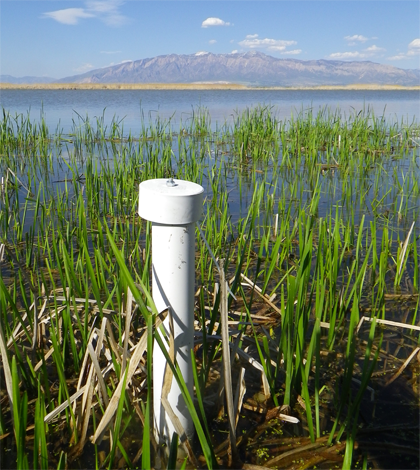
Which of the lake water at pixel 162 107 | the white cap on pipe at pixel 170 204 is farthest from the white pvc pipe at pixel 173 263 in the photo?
the lake water at pixel 162 107

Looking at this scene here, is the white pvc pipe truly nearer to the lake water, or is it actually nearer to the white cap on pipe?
the white cap on pipe

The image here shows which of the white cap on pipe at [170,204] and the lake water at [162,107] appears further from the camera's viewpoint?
the lake water at [162,107]

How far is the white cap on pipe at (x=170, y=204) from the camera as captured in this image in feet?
4.86

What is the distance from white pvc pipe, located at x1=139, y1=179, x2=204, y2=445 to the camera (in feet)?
4.93

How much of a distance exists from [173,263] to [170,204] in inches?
7.8

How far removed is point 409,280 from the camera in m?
3.40

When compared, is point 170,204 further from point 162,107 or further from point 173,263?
point 162,107

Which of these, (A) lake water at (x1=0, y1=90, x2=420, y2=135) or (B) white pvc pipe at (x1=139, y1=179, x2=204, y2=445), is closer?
(B) white pvc pipe at (x1=139, y1=179, x2=204, y2=445)

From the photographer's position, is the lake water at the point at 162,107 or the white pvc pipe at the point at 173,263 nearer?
the white pvc pipe at the point at 173,263

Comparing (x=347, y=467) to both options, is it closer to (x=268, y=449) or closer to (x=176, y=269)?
(x=268, y=449)

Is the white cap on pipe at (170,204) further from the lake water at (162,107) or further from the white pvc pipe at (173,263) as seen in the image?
the lake water at (162,107)

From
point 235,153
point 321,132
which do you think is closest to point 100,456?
point 235,153

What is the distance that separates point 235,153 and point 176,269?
6.55 metres

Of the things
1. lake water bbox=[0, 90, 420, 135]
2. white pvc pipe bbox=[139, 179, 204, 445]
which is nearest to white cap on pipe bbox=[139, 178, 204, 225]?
white pvc pipe bbox=[139, 179, 204, 445]
